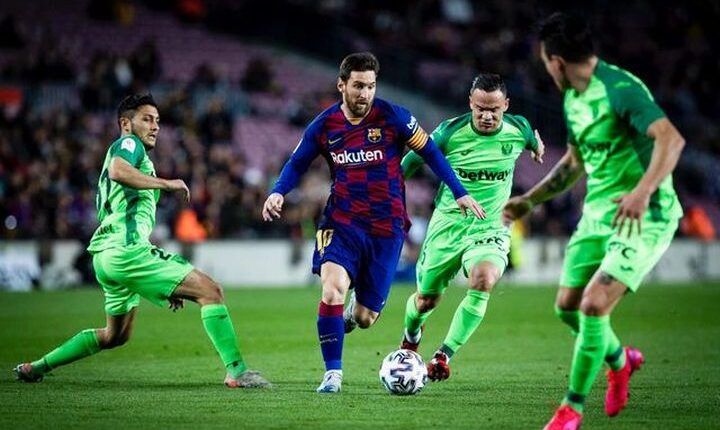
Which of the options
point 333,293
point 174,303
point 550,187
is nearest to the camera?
point 550,187

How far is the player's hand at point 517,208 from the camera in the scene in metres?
8.70

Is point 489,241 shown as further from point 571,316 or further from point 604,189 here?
point 604,189

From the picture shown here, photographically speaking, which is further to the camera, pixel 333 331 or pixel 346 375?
pixel 346 375

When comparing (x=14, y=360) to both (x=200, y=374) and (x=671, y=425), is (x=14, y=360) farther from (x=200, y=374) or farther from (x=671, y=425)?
(x=671, y=425)

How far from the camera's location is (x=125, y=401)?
954 centimetres

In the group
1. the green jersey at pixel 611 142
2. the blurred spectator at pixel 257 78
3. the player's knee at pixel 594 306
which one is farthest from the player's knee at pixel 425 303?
the blurred spectator at pixel 257 78

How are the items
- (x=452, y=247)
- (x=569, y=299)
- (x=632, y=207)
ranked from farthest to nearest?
(x=452, y=247) → (x=569, y=299) → (x=632, y=207)

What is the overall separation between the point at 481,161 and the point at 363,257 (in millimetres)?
1609

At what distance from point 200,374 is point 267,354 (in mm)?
2203

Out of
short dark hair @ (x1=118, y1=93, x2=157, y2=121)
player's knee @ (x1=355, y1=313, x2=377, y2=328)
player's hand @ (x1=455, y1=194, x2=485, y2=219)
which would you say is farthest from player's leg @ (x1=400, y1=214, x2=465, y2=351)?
short dark hair @ (x1=118, y1=93, x2=157, y2=121)

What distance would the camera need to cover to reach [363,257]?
10.4 meters

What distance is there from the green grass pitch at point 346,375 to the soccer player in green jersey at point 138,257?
1.46 ft

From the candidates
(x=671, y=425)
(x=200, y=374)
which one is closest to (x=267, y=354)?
(x=200, y=374)

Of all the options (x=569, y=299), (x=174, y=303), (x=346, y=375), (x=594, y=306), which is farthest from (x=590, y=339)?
(x=346, y=375)
